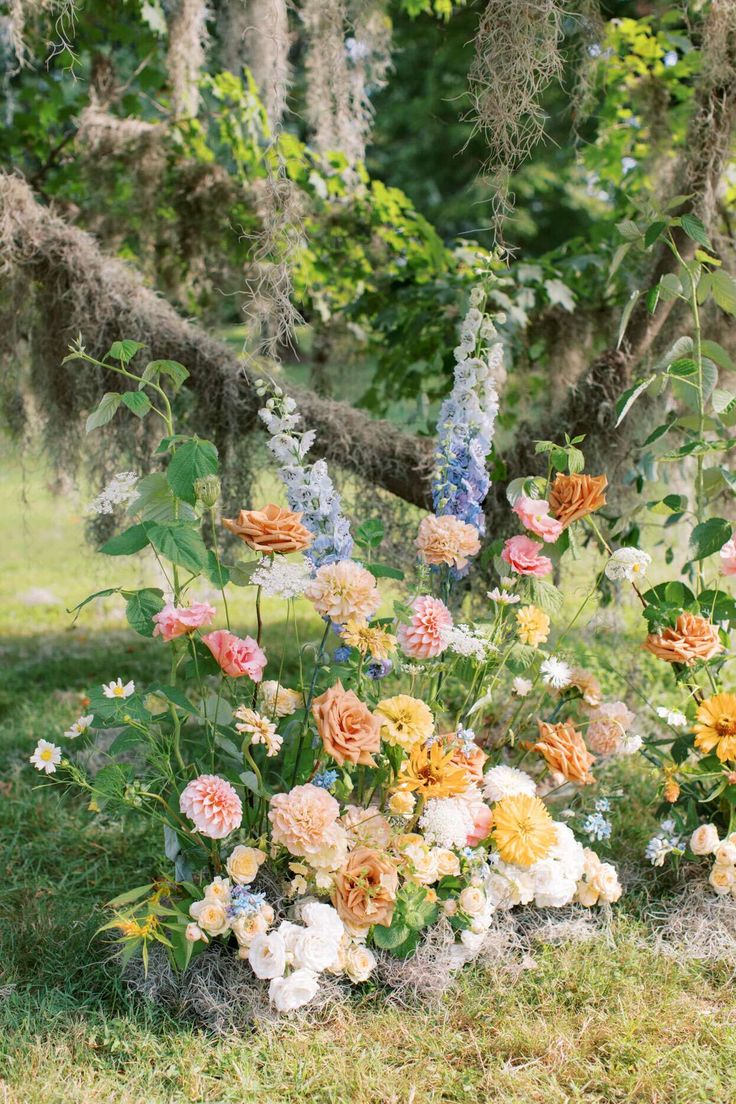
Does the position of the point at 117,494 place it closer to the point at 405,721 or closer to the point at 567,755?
the point at 405,721

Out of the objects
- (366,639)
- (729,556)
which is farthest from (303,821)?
(729,556)

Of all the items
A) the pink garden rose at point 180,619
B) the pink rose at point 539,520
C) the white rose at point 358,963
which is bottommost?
the white rose at point 358,963

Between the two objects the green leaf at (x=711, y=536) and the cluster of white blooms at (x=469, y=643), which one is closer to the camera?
the cluster of white blooms at (x=469, y=643)

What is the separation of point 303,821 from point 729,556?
101cm

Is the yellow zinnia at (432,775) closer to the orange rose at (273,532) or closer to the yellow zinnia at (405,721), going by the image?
the yellow zinnia at (405,721)

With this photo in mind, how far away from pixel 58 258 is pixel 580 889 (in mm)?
2204

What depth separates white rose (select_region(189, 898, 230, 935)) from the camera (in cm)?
174

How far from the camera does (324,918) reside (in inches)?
69.6

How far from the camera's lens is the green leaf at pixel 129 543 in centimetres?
179

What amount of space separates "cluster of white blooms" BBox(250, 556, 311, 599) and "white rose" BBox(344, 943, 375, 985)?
641 mm

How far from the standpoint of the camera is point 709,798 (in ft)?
6.68

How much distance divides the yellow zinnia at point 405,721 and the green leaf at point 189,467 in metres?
0.52

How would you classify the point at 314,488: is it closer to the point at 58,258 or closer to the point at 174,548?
the point at 174,548

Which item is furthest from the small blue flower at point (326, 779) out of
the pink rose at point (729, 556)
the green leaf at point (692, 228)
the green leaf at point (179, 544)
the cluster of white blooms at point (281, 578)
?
the green leaf at point (692, 228)
